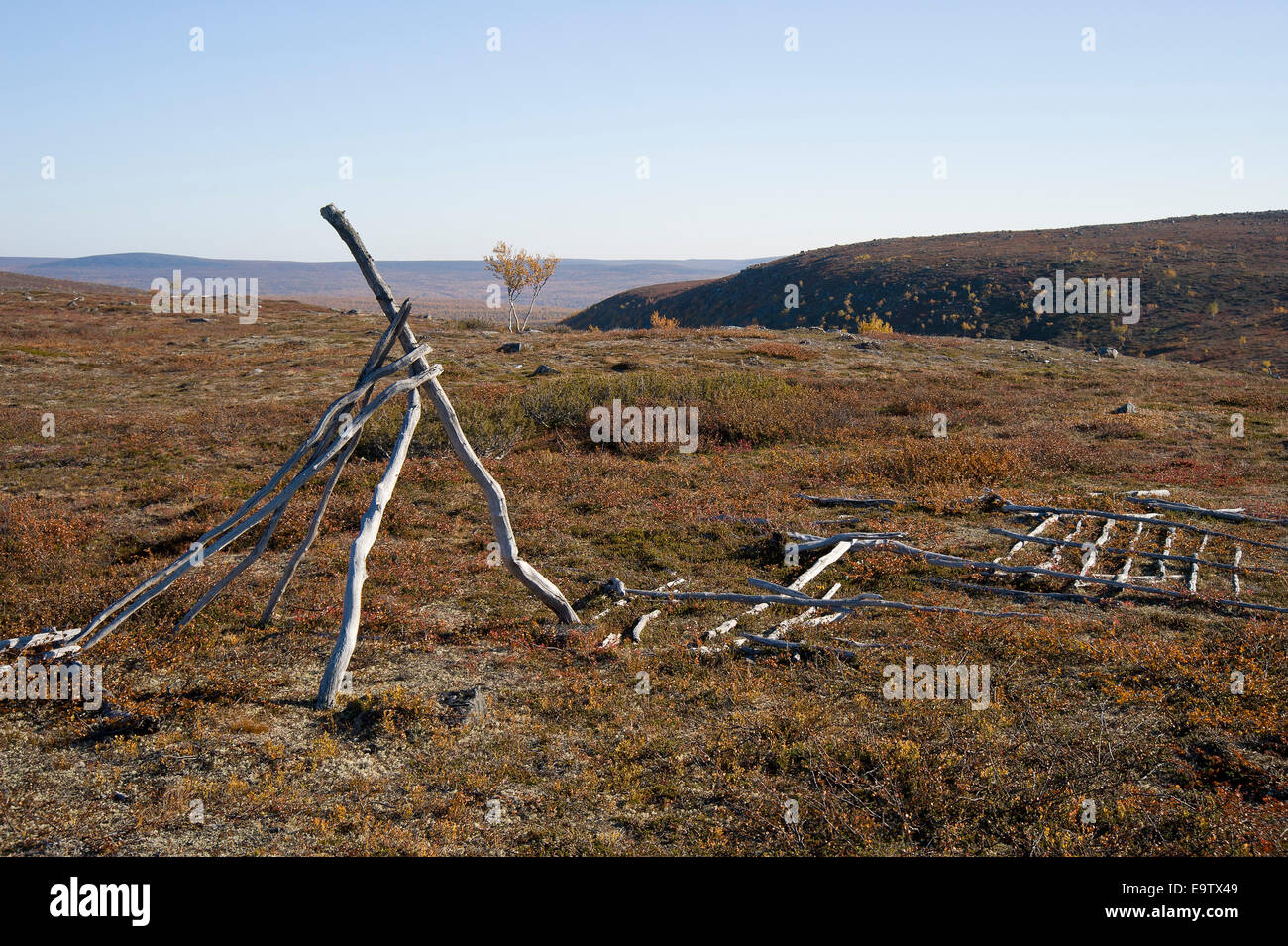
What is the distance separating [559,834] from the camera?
5.34m

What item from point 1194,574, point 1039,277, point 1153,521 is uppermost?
point 1039,277

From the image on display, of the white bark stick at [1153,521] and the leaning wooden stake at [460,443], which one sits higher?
the leaning wooden stake at [460,443]

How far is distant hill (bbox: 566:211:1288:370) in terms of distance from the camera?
56.0 metres

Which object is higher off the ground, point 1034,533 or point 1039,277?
point 1039,277

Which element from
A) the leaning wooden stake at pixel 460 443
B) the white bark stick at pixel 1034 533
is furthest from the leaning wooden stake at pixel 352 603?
the white bark stick at pixel 1034 533

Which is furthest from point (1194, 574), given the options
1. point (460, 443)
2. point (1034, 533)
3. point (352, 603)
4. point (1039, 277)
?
point (1039, 277)

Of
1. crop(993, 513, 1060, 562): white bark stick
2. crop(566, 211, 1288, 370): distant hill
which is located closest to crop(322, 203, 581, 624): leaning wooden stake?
crop(993, 513, 1060, 562): white bark stick

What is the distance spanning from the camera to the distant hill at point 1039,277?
5600 centimetres

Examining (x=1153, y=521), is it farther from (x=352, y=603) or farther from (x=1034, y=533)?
(x=352, y=603)

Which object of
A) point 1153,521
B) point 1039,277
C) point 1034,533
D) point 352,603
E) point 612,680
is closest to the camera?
point 352,603

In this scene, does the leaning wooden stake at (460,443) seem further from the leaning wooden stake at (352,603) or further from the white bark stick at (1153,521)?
the white bark stick at (1153,521)

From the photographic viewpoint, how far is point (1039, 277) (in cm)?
7494

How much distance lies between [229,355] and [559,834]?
39.0 metres

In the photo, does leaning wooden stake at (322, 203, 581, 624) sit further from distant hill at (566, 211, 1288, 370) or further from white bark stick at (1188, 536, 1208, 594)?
distant hill at (566, 211, 1288, 370)
